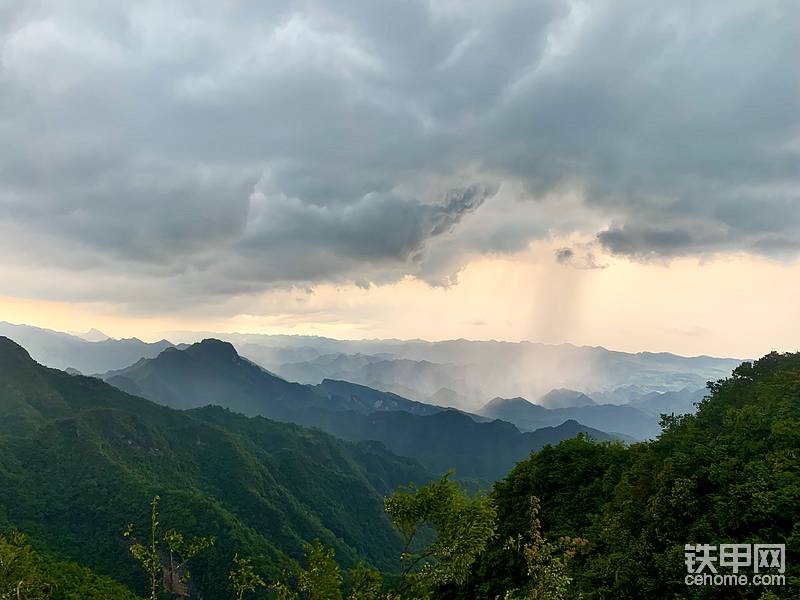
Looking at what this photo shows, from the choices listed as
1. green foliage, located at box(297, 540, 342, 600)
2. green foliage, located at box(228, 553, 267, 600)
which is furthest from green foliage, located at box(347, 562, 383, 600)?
green foliage, located at box(228, 553, 267, 600)

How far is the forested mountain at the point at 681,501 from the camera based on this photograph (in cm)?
3141

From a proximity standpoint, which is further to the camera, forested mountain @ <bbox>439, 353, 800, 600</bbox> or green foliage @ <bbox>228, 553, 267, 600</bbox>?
forested mountain @ <bbox>439, 353, 800, 600</bbox>

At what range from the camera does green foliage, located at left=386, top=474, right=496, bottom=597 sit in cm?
1761

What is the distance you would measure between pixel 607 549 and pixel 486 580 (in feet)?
54.3

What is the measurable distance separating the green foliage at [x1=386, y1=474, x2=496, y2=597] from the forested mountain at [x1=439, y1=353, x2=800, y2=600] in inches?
60.5

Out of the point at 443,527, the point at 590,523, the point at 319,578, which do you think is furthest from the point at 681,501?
the point at 319,578

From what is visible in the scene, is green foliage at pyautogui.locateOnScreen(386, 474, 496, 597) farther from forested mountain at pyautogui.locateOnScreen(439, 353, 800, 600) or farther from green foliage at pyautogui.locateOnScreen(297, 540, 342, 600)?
green foliage at pyautogui.locateOnScreen(297, 540, 342, 600)

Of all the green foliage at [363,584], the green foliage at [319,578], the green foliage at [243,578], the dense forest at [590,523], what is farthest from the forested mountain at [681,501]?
the green foliage at [243,578]

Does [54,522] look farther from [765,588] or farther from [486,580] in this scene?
[765,588]

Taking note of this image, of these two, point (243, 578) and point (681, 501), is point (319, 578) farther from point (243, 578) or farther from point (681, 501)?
point (681, 501)

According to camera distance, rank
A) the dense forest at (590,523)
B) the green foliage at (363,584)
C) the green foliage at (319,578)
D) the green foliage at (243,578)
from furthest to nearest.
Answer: the dense forest at (590,523) < the green foliage at (319,578) < the green foliage at (363,584) < the green foliage at (243,578)

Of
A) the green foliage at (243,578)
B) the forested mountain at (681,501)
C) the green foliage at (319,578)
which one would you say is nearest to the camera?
the green foliage at (243,578)

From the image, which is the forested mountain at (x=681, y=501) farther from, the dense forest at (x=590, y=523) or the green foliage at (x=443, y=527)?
the green foliage at (x=443, y=527)

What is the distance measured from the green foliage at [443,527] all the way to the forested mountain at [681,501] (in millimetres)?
1536
